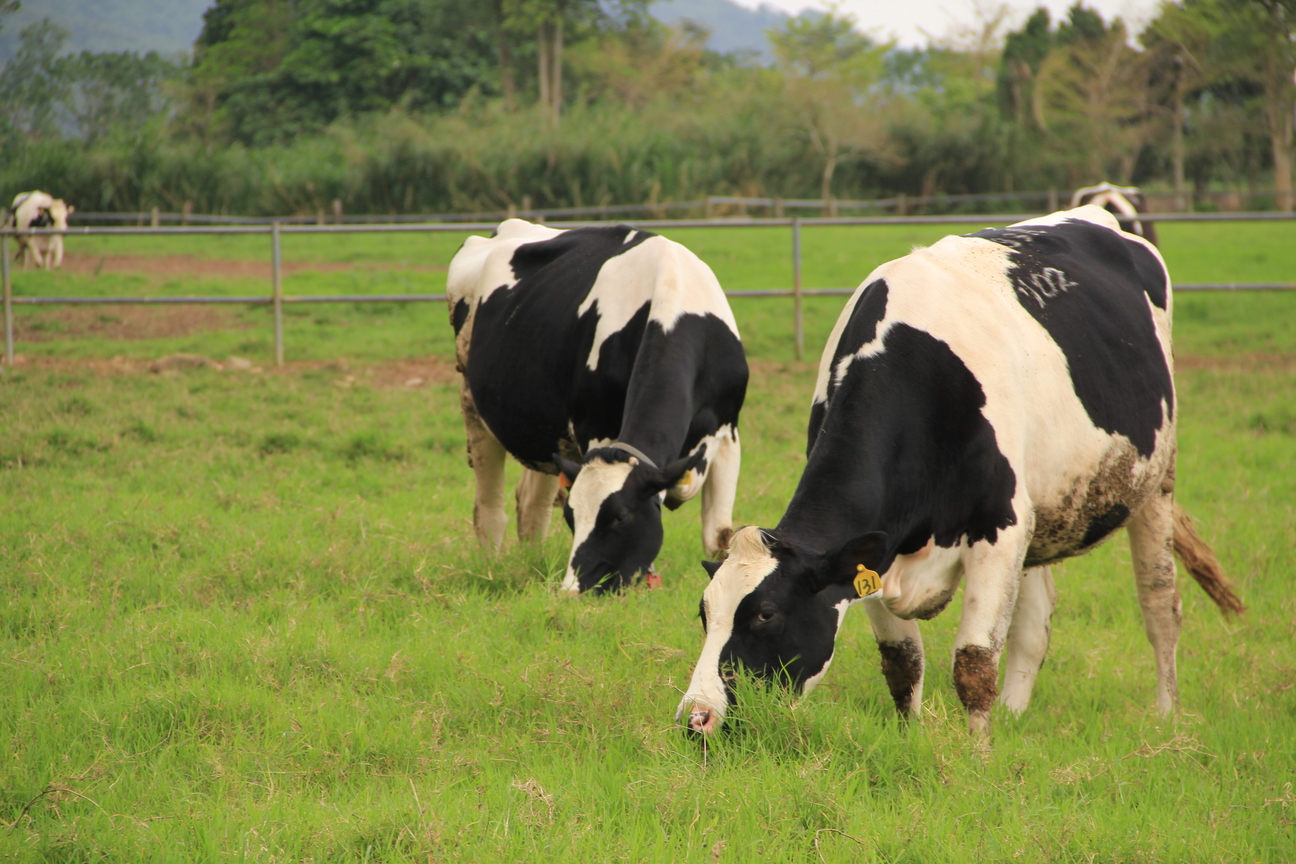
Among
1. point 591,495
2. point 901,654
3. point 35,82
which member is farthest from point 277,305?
point 35,82

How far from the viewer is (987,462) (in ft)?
10.0

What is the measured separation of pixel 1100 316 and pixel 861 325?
917 mm

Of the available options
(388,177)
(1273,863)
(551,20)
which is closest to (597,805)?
(1273,863)

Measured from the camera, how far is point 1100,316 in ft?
12.0

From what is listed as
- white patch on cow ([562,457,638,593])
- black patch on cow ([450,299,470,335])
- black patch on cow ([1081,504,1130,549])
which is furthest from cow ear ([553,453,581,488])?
black patch on cow ([450,299,470,335])

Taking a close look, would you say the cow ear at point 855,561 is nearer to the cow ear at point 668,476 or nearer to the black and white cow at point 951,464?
the black and white cow at point 951,464

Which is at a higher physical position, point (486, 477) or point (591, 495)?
point (591, 495)

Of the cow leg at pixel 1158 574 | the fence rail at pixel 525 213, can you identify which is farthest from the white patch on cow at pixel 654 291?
the fence rail at pixel 525 213

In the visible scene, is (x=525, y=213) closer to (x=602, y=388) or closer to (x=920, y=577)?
(x=602, y=388)

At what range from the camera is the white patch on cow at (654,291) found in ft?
16.2

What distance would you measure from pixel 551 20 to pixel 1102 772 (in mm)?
46430

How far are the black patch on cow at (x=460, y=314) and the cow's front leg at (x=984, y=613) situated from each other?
150 inches

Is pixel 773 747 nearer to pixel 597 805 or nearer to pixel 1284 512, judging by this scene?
pixel 597 805

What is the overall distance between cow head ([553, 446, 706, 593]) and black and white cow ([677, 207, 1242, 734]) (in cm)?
100
